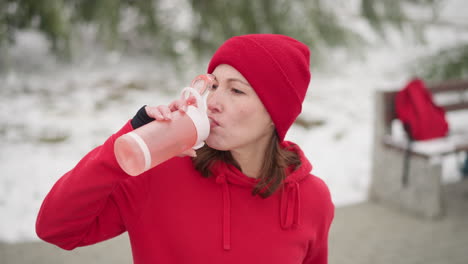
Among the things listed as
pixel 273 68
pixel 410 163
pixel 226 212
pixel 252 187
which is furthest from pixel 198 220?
pixel 410 163

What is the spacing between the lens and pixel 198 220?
1.22 meters

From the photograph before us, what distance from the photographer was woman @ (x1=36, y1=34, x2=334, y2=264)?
47.3 inches

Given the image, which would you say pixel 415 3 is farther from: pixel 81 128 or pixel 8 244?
pixel 8 244

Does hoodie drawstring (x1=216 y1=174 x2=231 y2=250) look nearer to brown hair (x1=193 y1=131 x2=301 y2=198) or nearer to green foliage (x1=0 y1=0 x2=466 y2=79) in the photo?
brown hair (x1=193 y1=131 x2=301 y2=198)

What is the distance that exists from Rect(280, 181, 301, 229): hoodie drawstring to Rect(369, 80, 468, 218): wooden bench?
2.68 metres

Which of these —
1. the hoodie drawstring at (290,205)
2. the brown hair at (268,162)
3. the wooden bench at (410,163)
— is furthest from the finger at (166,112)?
the wooden bench at (410,163)

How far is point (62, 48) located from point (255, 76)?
4007mm

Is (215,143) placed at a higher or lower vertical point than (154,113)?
lower

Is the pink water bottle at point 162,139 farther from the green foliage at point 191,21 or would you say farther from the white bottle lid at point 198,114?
the green foliage at point 191,21

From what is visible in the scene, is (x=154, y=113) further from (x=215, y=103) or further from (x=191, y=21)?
(x=191, y=21)

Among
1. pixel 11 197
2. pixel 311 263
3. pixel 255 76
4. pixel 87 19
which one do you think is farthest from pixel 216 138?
pixel 87 19

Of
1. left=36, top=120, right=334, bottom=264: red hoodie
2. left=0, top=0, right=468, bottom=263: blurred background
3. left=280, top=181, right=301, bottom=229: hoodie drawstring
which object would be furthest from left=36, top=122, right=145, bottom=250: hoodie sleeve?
left=0, top=0, right=468, bottom=263: blurred background

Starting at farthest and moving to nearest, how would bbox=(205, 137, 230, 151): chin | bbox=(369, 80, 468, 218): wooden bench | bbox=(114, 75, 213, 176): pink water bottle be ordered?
bbox=(369, 80, 468, 218): wooden bench → bbox=(205, 137, 230, 151): chin → bbox=(114, 75, 213, 176): pink water bottle

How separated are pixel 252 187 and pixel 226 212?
12 cm
